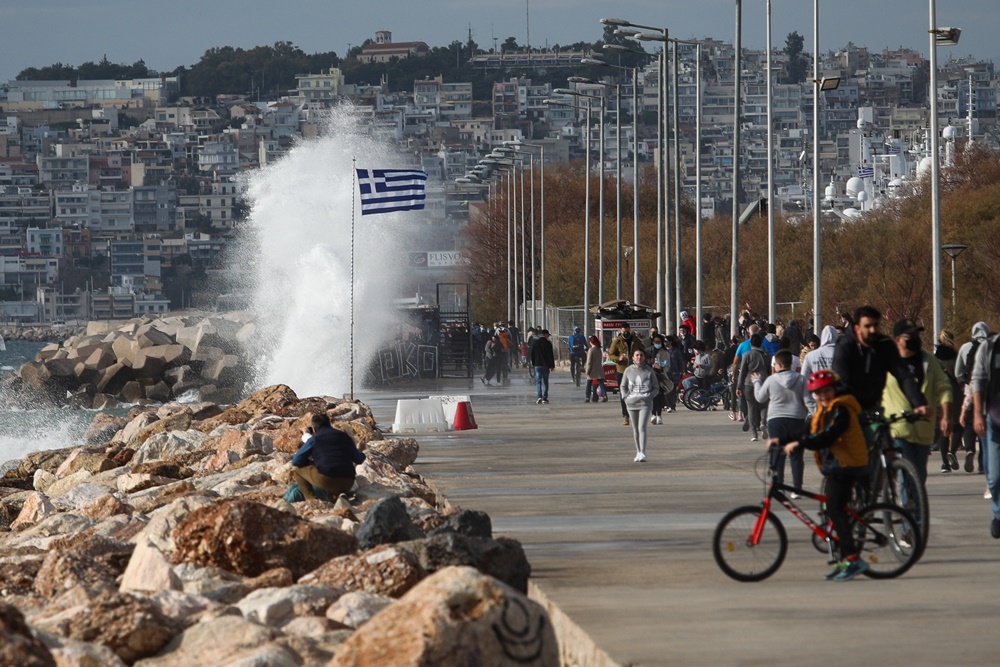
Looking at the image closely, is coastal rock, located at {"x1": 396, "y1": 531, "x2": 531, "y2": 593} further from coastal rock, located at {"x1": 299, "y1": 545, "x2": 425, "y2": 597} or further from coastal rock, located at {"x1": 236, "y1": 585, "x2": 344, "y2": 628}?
coastal rock, located at {"x1": 236, "y1": 585, "x2": 344, "y2": 628}

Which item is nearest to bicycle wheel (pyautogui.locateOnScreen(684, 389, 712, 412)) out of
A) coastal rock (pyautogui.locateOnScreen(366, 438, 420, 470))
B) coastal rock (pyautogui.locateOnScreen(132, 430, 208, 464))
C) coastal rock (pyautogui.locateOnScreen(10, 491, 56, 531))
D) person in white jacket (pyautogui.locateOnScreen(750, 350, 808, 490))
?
coastal rock (pyautogui.locateOnScreen(132, 430, 208, 464))

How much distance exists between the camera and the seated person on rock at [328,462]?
642 inches

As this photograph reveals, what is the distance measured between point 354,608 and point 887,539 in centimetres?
331

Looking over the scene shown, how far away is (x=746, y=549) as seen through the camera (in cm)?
1093

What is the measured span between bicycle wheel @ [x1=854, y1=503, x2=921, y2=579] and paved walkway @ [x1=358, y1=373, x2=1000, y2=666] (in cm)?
13

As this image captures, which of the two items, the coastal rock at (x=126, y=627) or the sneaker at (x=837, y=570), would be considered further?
the sneaker at (x=837, y=570)

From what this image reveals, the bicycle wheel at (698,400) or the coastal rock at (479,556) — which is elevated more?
the coastal rock at (479,556)

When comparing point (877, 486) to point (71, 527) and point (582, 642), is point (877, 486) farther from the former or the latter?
point (71, 527)

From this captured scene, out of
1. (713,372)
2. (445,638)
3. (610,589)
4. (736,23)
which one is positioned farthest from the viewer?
(736,23)

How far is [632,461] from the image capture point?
2053 cm

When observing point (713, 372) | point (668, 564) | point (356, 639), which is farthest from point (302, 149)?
point (356, 639)

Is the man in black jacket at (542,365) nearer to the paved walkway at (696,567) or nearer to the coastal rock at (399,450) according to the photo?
the paved walkway at (696,567)

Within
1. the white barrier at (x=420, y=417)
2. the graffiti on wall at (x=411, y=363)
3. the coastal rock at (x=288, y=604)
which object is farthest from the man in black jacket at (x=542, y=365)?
the coastal rock at (x=288, y=604)

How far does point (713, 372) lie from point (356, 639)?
24.0 m
